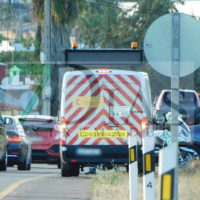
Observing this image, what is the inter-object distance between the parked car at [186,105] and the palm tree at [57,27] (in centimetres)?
512

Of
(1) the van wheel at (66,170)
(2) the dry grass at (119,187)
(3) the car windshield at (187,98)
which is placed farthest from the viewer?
(3) the car windshield at (187,98)

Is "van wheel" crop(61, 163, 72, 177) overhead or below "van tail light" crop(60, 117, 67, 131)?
below

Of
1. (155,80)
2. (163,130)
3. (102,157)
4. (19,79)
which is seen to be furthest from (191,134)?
(155,80)

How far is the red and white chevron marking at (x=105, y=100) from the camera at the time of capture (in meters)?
18.5

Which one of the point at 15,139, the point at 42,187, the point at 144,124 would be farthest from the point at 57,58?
the point at 42,187

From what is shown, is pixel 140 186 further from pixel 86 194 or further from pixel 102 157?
pixel 102 157

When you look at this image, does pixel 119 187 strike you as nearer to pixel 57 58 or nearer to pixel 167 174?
pixel 167 174

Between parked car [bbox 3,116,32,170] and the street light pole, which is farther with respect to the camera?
the street light pole

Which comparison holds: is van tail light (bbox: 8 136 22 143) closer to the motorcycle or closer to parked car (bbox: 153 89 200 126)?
the motorcycle

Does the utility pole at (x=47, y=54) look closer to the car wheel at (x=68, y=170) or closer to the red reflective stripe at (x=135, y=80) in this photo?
the car wheel at (x=68, y=170)

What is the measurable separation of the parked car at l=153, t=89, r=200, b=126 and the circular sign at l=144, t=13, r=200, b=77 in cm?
2016

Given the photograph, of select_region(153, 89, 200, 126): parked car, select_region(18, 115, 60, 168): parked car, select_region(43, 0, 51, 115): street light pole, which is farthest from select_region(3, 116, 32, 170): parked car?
select_region(43, 0, 51, 115): street light pole

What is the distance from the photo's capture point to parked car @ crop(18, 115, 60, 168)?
2372 cm

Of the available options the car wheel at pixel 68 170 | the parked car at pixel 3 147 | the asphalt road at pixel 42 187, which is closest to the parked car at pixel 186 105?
the parked car at pixel 3 147
